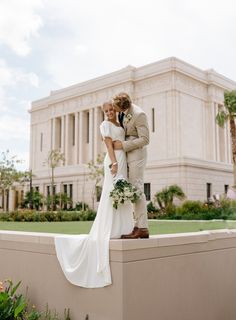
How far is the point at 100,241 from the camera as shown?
15.4 ft

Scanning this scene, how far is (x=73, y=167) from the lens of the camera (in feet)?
132

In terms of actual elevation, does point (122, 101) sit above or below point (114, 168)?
above

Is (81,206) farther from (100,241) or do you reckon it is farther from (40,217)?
(100,241)

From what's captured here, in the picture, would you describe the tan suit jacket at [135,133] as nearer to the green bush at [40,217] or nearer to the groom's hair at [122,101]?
the groom's hair at [122,101]

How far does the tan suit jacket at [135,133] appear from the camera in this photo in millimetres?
4922

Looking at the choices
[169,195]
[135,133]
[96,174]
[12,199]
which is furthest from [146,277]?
[12,199]

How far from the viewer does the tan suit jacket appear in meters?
4.92

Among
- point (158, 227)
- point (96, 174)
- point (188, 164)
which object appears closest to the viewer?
point (158, 227)

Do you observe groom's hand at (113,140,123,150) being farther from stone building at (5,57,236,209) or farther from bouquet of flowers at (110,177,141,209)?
stone building at (5,57,236,209)

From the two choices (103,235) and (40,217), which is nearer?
(103,235)

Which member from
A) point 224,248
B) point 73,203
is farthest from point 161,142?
point 224,248

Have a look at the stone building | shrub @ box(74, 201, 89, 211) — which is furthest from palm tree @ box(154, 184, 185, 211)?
shrub @ box(74, 201, 89, 211)

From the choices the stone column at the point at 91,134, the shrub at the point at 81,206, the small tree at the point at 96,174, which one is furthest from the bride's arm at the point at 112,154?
the stone column at the point at 91,134

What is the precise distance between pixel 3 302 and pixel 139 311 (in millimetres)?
1826
